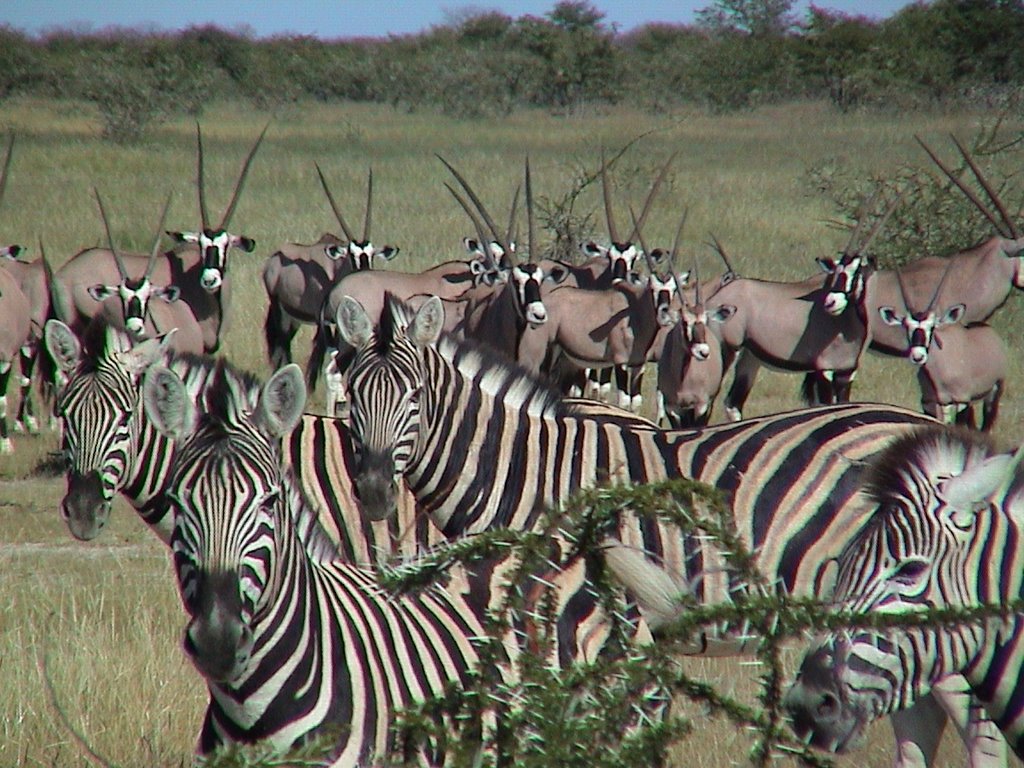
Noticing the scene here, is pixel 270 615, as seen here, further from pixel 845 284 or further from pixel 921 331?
pixel 845 284

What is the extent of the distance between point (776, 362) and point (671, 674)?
447 inches

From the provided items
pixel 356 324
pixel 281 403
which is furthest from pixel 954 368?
pixel 281 403

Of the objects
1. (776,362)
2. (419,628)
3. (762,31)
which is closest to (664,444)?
(419,628)

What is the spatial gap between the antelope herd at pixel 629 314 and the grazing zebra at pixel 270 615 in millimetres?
8356

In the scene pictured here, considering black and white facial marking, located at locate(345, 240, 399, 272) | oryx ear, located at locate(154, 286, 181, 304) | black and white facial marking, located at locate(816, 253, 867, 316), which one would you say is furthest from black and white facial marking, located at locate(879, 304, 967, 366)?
black and white facial marking, located at locate(345, 240, 399, 272)

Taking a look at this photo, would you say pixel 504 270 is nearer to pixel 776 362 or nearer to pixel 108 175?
pixel 776 362

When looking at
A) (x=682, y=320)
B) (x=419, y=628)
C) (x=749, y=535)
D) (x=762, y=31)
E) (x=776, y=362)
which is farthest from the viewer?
(x=762, y=31)

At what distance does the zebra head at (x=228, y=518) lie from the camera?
2.68 meters

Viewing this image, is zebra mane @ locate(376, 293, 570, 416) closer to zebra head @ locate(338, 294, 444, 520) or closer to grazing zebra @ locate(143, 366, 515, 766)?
zebra head @ locate(338, 294, 444, 520)

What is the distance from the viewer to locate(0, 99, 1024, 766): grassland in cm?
427

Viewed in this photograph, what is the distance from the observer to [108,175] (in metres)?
24.7

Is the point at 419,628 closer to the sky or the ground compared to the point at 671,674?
closer to the ground

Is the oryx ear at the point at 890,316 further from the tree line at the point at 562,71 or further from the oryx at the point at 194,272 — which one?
A: the tree line at the point at 562,71

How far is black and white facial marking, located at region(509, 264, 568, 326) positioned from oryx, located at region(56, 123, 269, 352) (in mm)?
2788
